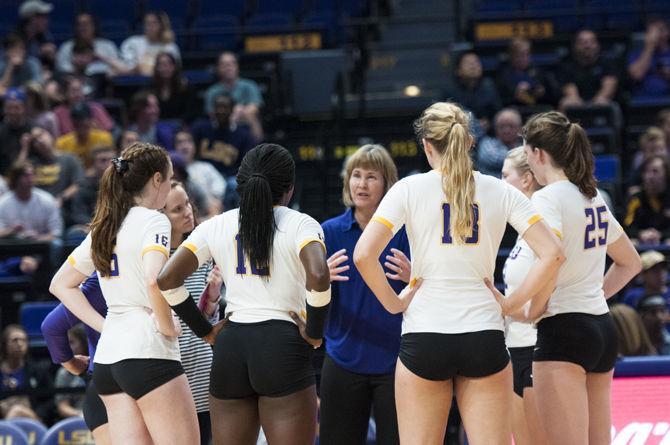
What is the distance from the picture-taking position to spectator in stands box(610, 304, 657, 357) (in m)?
6.94

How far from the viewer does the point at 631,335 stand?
22.8 feet

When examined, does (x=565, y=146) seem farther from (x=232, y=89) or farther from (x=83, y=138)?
(x=232, y=89)

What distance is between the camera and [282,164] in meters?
4.27

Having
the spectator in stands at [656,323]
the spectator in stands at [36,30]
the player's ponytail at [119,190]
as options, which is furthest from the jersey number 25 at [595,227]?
the spectator in stands at [36,30]

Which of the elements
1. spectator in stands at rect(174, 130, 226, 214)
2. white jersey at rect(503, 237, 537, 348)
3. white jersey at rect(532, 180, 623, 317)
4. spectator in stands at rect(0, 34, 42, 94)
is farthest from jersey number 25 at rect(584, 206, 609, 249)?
spectator in stands at rect(0, 34, 42, 94)

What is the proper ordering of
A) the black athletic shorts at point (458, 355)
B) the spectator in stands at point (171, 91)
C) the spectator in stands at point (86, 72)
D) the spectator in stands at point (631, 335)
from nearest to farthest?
the black athletic shorts at point (458, 355) → the spectator in stands at point (631, 335) → the spectator in stands at point (171, 91) → the spectator in stands at point (86, 72)

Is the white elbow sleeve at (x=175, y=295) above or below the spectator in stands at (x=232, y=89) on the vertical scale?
below

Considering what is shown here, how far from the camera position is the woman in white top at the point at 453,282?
4.07 meters

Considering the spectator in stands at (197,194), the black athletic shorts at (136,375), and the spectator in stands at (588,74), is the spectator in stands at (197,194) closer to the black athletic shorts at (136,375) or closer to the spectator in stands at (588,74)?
the spectator in stands at (588,74)

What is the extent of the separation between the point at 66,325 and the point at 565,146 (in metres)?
2.19

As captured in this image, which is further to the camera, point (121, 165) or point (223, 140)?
point (223, 140)

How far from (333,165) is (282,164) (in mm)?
7105

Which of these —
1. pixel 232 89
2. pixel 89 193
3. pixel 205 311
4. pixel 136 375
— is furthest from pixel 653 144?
pixel 136 375

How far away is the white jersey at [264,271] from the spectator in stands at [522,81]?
24.8ft
